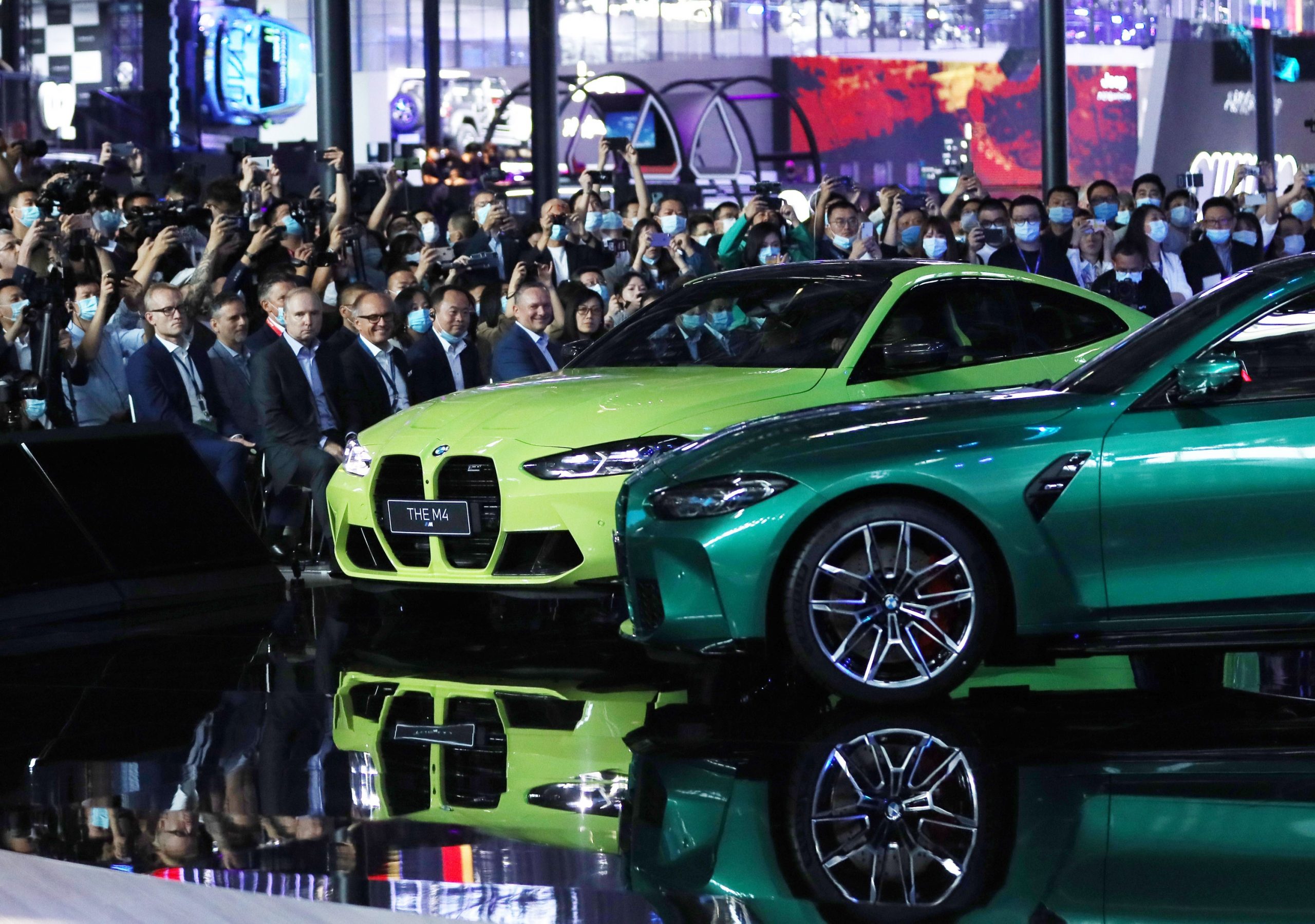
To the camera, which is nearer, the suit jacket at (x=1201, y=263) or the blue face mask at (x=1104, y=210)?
the suit jacket at (x=1201, y=263)

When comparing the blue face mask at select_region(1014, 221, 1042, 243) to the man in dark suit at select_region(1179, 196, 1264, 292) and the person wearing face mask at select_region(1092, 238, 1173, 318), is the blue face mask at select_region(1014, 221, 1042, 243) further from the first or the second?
the man in dark suit at select_region(1179, 196, 1264, 292)

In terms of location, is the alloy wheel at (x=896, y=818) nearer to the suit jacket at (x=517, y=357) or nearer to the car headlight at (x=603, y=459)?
the car headlight at (x=603, y=459)

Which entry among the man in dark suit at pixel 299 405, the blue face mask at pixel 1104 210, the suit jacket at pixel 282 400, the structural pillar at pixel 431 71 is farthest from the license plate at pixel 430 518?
the structural pillar at pixel 431 71

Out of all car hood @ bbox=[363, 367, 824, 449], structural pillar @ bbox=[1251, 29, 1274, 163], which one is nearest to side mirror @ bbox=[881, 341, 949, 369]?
car hood @ bbox=[363, 367, 824, 449]

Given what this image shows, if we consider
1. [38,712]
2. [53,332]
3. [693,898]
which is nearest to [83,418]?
[53,332]

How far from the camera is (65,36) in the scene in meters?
41.8

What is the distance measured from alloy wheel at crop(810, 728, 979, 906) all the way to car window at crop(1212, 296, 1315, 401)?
157 cm

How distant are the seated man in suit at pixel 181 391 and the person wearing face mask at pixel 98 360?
0.15m

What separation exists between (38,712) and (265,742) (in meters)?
1.10

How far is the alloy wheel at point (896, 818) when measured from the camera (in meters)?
4.84

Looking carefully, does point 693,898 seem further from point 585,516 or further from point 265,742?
point 585,516

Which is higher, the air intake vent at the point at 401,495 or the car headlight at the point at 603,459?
the car headlight at the point at 603,459

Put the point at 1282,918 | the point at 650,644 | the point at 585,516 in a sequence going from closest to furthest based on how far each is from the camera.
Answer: the point at 1282,918 < the point at 650,644 < the point at 585,516

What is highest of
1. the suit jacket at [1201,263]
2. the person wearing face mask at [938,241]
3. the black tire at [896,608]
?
the person wearing face mask at [938,241]
